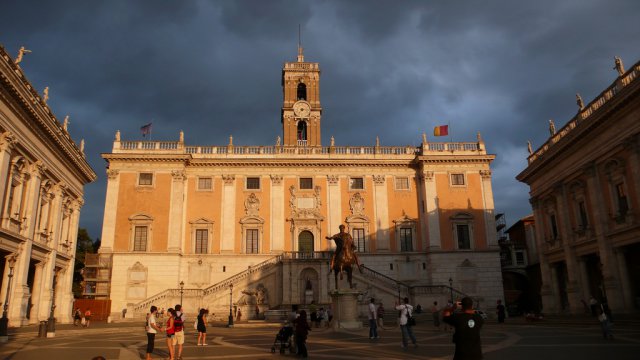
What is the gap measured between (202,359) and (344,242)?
10694 mm

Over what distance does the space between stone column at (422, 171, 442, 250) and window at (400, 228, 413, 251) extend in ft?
6.77

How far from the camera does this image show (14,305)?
1033 inches

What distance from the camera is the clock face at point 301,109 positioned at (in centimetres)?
5328

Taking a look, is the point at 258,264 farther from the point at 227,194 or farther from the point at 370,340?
the point at 370,340

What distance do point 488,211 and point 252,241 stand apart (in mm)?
22223

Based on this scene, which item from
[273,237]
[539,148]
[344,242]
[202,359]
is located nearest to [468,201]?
[539,148]

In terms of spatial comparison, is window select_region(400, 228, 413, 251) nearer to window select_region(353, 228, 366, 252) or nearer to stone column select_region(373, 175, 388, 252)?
stone column select_region(373, 175, 388, 252)

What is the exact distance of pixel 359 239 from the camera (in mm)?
44500

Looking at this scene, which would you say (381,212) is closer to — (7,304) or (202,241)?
(202,241)

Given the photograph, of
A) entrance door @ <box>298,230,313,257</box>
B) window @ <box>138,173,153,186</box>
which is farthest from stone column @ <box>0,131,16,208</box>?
entrance door @ <box>298,230,313,257</box>

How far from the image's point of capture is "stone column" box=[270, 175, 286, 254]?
43469 millimetres

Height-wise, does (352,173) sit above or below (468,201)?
above

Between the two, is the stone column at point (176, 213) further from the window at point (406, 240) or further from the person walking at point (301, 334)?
the person walking at point (301, 334)

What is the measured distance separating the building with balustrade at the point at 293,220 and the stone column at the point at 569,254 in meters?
8.86
